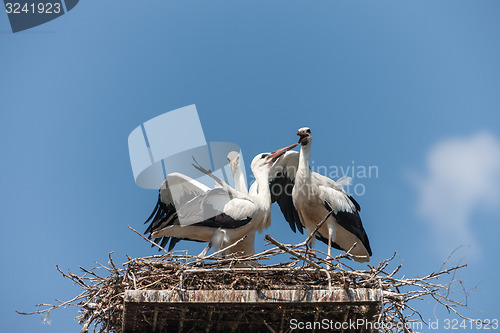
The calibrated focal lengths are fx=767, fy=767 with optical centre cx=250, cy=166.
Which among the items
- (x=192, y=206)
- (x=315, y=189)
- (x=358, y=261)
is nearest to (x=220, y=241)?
(x=192, y=206)

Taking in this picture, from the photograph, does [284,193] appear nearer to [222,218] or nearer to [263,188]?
[263,188]

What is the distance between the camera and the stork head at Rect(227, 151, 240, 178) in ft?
32.3

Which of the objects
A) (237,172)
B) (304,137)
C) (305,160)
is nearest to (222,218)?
(237,172)

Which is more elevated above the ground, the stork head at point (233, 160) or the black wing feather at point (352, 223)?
the stork head at point (233, 160)

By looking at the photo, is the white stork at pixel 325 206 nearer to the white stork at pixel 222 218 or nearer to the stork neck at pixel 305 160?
the stork neck at pixel 305 160

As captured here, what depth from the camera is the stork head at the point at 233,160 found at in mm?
9852

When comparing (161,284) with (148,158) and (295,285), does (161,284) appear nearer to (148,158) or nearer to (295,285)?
(295,285)

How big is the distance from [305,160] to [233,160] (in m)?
0.98

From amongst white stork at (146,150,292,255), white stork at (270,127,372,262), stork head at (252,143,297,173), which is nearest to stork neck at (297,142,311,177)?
white stork at (270,127,372,262)

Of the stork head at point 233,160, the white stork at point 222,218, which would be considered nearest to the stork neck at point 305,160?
the white stork at point 222,218

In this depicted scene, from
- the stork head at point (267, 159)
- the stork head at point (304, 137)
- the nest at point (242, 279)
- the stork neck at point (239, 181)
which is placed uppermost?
the stork head at point (304, 137)

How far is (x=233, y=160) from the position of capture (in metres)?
9.92

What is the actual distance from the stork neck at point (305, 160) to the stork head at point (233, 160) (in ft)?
2.74

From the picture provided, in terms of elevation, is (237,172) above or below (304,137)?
below
